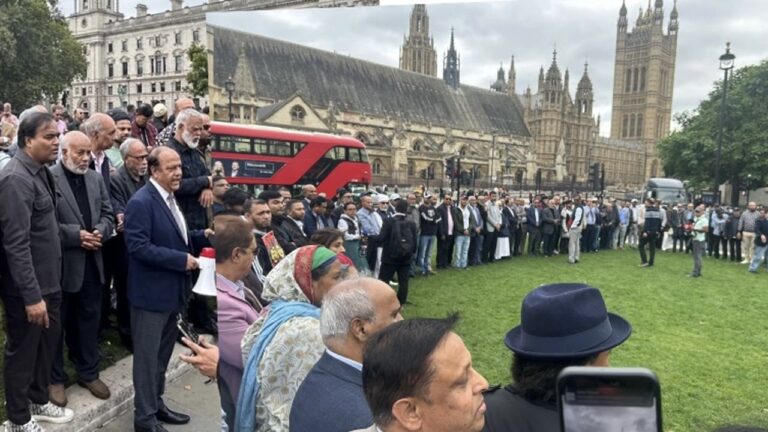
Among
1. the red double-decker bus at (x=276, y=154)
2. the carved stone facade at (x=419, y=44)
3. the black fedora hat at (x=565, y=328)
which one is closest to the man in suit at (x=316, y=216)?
the red double-decker bus at (x=276, y=154)

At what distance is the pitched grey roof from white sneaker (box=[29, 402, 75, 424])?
322cm

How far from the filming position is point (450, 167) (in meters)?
5.61

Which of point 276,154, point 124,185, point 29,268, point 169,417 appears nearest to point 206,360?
point 29,268

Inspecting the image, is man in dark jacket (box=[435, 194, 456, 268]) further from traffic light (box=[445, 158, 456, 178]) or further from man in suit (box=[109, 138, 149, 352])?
man in suit (box=[109, 138, 149, 352])

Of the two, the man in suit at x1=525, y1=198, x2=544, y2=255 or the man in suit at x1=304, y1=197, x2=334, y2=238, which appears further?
the man in suit at x1=304, y1=197, x2=334, y2=238

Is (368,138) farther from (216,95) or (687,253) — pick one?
(687,253)

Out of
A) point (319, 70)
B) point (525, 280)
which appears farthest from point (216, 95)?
point (525, 280)

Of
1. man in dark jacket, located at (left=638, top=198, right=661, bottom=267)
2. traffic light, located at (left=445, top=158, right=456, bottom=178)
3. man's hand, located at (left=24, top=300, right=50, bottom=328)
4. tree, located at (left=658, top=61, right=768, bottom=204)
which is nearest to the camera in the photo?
man's hand, located at (left=24, top=300, right=50, bottom=328)

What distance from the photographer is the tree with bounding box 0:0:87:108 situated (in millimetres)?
28125

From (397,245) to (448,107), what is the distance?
3020 millimetres

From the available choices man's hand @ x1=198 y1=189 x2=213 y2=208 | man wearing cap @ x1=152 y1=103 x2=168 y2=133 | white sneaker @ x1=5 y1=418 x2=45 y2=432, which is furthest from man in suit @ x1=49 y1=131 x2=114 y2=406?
man wearing cap @ x1=152 y1=103 x2=168 y2=133

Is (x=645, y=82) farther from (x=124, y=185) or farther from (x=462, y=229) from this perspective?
(x=124, y=185)

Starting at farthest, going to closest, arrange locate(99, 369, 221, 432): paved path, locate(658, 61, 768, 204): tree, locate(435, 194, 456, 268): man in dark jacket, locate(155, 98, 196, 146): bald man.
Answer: locate(435, 194, 456, 268): man in dark jacket < locate(155, 98, 196, 146): bald man < locate(658, 61, 768, 204): tree < locate(99, 369, 221, 432): paved path

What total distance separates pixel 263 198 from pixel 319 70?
149 centimetres
